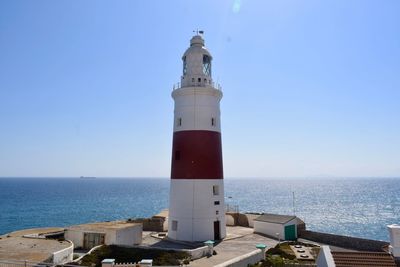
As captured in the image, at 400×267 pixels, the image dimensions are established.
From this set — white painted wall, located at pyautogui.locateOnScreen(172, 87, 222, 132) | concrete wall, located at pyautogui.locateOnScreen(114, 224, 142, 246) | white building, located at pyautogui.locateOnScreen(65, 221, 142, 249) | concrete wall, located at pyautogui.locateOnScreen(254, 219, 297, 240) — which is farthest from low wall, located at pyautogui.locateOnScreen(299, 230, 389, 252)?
white building, located at pyautogui.locateOnScreen(65, 221, 142, 249)

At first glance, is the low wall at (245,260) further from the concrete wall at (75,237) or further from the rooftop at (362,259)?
the concrete wall at (75,237)

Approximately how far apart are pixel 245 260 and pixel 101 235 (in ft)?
33.4

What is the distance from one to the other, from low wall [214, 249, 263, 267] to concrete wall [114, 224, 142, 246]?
8.75m

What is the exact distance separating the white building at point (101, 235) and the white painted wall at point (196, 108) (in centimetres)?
846

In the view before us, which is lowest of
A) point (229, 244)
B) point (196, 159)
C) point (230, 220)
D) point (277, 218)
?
point (229, 244)

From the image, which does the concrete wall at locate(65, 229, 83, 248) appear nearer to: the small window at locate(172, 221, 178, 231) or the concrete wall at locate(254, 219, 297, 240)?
the small window at locate(172, 221, 178, 231)

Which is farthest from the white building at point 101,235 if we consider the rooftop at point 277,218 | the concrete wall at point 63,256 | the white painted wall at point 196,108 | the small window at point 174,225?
the rooftop at point 277,218

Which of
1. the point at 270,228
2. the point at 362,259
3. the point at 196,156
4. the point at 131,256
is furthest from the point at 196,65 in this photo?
the point at 362,259

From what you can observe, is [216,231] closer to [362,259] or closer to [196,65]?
[196,65]

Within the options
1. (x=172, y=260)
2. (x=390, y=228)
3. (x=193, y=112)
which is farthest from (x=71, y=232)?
(x=390, y=228)

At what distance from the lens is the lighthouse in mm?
25844

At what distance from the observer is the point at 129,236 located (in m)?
23.7

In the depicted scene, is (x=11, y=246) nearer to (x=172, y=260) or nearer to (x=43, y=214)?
(x=172, y=260)

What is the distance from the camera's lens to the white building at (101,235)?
22.7m
